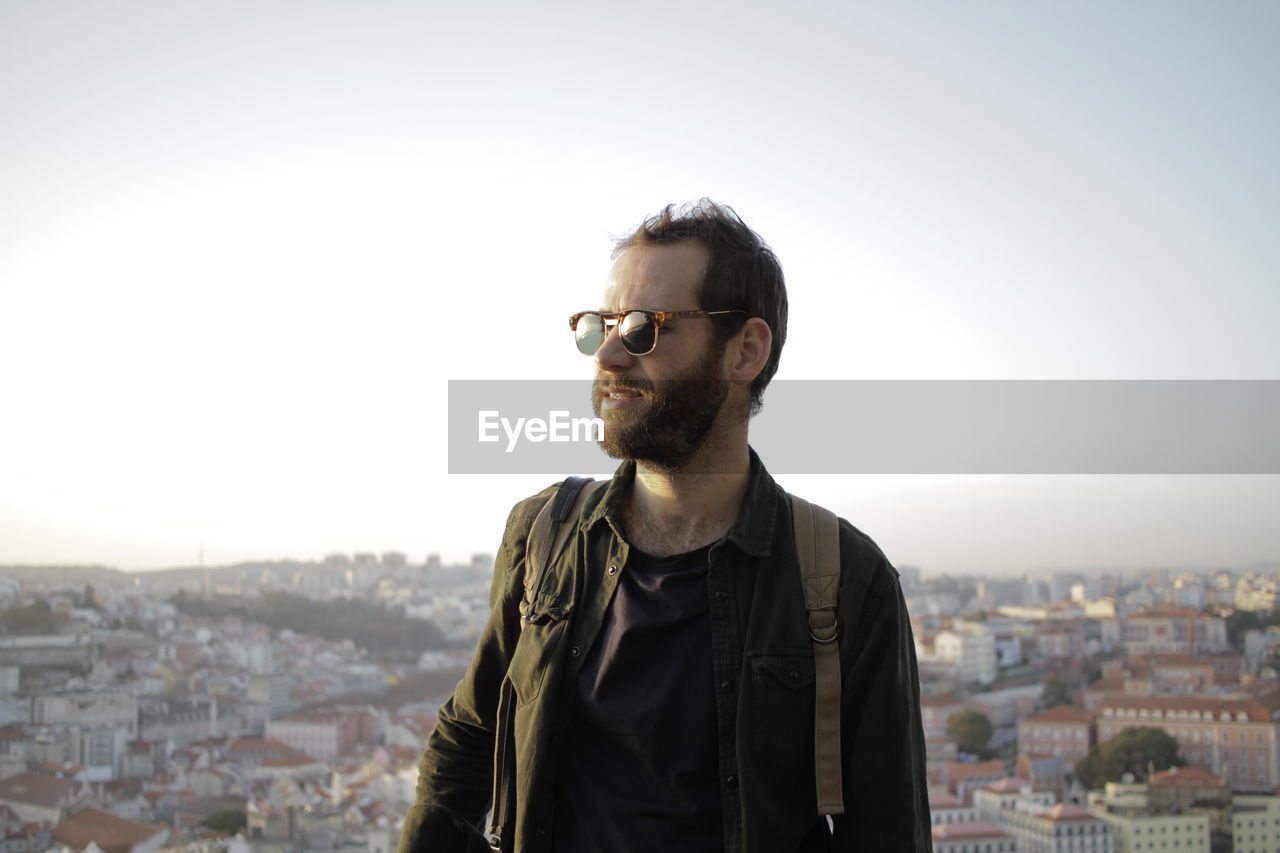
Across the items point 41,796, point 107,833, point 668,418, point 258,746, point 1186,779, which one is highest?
point 668,418

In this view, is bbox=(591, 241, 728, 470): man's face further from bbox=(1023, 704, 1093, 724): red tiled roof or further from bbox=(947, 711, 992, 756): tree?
bbox=(947, 711, 992, 756): tree

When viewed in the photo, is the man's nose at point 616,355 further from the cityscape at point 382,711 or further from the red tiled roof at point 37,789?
the red tiled roof at point 37,789

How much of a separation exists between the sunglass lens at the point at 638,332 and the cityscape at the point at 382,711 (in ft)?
57.0

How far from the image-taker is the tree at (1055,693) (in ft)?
96.9

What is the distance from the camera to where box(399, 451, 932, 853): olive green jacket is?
1181mm

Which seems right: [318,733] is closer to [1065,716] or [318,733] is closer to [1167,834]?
[1065,716]

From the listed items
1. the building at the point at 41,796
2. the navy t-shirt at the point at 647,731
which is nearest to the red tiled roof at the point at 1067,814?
the building at the point at 41,796

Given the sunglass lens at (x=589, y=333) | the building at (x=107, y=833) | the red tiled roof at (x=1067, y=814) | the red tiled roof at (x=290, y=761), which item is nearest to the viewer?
the sunglass lens at (x=589, y=333)

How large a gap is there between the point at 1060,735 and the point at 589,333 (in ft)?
88.1

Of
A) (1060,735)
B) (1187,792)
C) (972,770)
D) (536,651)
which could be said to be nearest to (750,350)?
(536,651)

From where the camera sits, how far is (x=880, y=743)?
3.88ft

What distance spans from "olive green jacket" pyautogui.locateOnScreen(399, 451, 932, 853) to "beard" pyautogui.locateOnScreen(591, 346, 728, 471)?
0.30 feet

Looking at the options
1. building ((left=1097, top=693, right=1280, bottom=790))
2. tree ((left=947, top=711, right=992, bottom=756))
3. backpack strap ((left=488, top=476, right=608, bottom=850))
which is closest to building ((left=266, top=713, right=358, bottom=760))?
tree ((left=947, top=711, right=992, bottom=756))

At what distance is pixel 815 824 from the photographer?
4.05 feet
